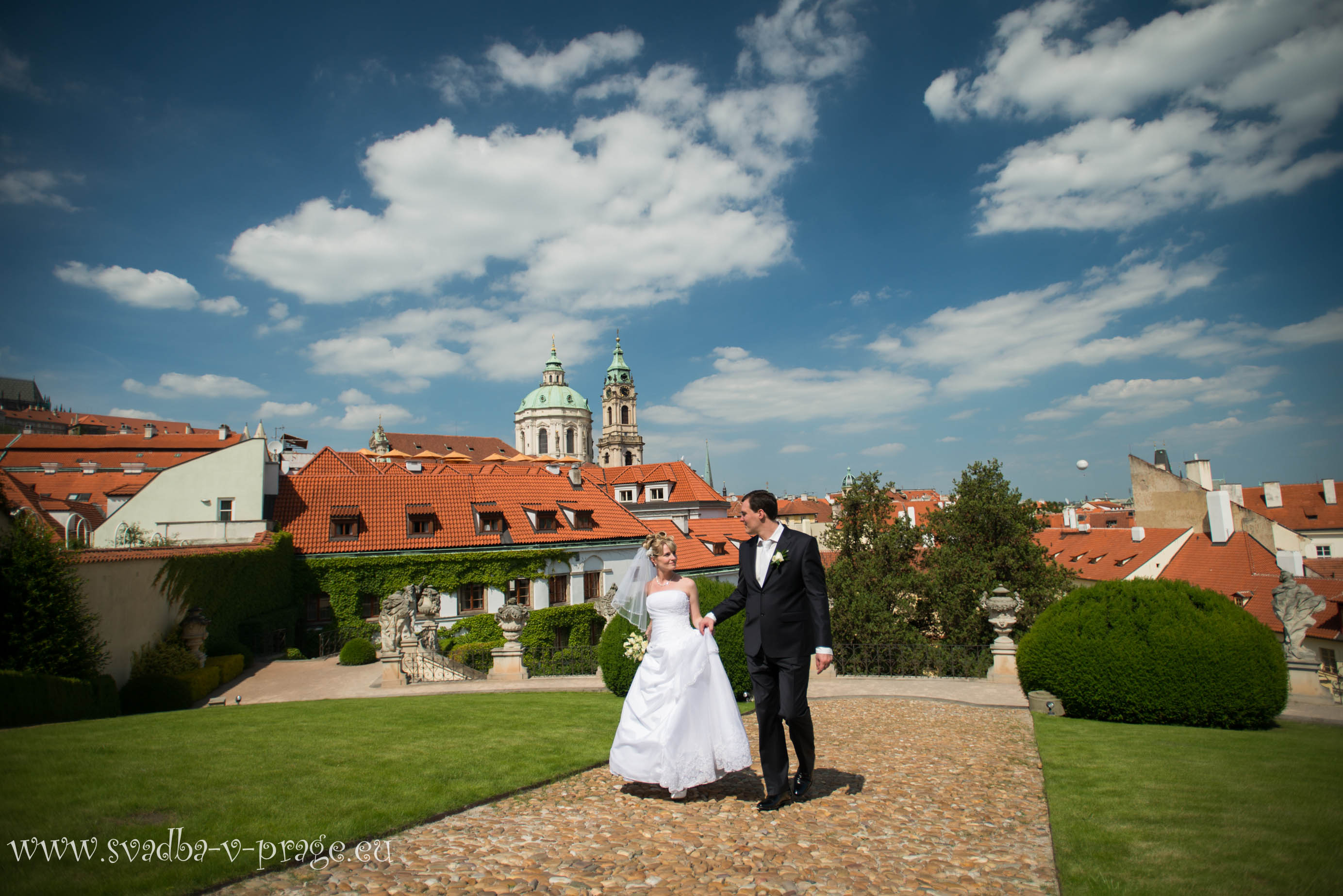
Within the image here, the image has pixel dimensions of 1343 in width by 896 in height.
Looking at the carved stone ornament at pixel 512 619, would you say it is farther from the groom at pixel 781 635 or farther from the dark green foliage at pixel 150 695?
the groom at pixel 781 635

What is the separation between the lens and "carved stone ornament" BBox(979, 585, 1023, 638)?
13180 millimetres

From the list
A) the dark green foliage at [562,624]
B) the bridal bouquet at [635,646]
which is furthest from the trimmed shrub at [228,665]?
the bridal bouquet at [635,646]

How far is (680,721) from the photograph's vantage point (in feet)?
17.6

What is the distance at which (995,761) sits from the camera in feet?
22.9

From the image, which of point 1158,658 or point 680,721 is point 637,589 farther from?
point 1158,658

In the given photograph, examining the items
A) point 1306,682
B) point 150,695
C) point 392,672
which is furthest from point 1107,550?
point 150,695

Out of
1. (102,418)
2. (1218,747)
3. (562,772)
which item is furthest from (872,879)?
(102,418)

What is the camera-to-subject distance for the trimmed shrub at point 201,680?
1520cm

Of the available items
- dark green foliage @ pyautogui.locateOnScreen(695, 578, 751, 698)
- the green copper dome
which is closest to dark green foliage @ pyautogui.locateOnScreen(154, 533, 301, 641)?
dark green foliage @ pyautogui.locateOnScreen(695, 578, 751, 698)

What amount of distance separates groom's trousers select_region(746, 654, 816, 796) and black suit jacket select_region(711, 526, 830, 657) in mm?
90

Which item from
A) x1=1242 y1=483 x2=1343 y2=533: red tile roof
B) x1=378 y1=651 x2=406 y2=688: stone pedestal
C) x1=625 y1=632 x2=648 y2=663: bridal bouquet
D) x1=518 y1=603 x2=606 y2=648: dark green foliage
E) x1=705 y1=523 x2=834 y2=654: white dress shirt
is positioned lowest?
x1=518 y1=603 x2=606 y2=648: dark green foliage

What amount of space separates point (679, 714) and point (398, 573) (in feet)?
88.1

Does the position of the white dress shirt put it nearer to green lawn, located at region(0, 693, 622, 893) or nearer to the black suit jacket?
the black suit jacket

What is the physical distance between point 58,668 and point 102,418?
3433 inches
